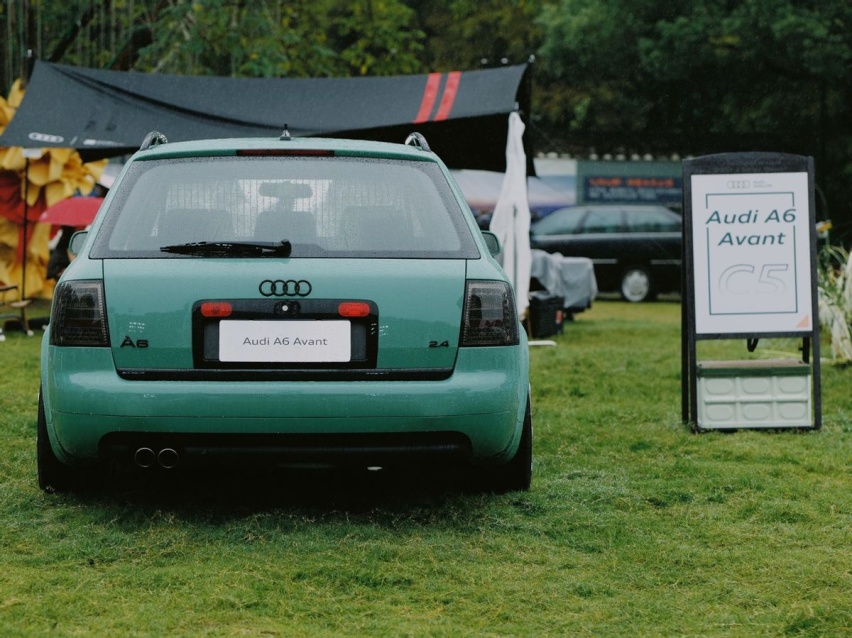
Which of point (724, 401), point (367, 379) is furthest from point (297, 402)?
point (724, 401)

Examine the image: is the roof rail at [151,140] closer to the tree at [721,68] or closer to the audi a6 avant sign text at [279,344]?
the audi a6 avant sign text at [279,344]

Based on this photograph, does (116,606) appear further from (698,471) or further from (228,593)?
→ (698,471)

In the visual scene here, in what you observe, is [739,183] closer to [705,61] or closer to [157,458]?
[157,458]

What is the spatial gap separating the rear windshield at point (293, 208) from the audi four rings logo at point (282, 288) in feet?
0.49

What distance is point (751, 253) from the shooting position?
726cm

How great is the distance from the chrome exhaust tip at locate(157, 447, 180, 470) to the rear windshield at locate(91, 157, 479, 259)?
2.20 feet

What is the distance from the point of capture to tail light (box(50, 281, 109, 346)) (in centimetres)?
452

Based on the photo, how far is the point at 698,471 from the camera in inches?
237

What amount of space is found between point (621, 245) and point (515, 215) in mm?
10516

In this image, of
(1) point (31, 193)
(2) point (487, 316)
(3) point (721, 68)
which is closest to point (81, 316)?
(2) point (487, 316)

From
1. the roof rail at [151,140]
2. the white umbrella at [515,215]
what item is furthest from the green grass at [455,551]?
the white umbrella at [515,215]

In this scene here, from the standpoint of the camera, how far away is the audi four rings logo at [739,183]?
7.27m

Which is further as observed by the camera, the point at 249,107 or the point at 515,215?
the point at 249,107

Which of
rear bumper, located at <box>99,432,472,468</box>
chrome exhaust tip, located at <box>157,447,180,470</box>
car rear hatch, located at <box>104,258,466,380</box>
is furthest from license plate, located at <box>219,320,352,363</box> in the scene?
chrome exhaust tip, located at <box>157,447,180,470</box>
